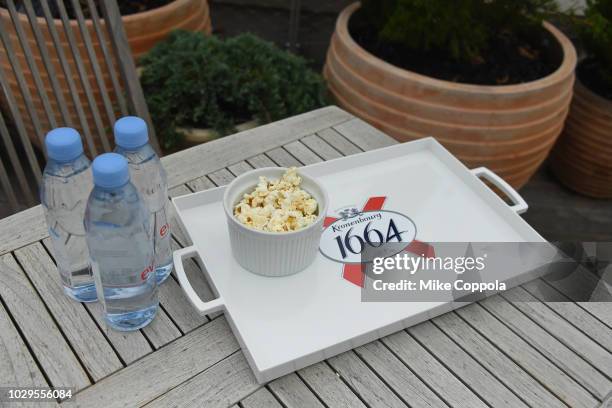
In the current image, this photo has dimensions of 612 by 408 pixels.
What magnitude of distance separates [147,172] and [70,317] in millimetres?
252

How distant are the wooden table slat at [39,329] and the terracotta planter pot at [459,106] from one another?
1.13m

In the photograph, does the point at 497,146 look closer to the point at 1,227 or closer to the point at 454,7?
the point at 454,7

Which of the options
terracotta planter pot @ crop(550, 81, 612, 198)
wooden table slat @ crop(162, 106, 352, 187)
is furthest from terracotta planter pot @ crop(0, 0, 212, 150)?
terracotta planter pot @ crop(550, 81, 612, 198)

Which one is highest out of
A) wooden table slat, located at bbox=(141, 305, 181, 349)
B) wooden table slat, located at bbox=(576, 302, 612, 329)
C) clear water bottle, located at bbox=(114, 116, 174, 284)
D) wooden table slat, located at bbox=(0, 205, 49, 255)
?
clear water bottle, located at bbox=(114, 116, 174, 284)

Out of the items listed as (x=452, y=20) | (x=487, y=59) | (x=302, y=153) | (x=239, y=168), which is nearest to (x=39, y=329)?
(x=239, y=168)

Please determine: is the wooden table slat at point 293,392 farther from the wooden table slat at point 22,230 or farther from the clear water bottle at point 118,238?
the wooden table slat at point 22,230

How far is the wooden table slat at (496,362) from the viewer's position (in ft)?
2.63

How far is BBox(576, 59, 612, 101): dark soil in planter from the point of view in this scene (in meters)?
2.19

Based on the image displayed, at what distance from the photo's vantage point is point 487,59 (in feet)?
6.38

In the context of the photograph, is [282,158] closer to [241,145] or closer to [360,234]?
[241,145]

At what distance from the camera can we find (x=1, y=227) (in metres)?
1.02

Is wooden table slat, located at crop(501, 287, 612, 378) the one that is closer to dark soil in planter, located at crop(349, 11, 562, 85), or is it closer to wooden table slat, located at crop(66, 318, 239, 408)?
wooden table slat, located at crop(66, 318, 239, 408)

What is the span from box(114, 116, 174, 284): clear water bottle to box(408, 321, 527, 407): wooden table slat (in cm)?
40

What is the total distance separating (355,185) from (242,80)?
2.42 feet
